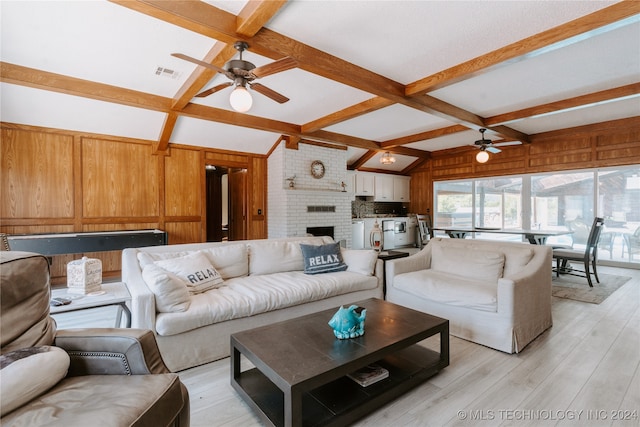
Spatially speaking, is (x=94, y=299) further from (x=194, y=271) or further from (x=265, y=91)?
(x=265, y=91)

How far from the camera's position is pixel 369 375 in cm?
186

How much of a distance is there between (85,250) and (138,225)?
1.23m

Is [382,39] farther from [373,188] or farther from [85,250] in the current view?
[373,188]

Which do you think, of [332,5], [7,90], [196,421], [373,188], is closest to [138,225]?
[7,90]

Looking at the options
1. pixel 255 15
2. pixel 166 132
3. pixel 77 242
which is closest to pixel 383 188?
pixel 166 132

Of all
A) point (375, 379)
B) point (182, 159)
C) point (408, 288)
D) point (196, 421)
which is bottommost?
point (196, 421)

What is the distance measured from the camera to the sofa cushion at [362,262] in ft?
11.0

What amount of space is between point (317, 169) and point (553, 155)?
5202 mm

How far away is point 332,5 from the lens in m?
2.29

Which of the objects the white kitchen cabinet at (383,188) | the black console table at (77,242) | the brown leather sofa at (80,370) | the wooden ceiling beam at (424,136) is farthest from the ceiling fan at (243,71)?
the white kitchen cabinet at (383,188)

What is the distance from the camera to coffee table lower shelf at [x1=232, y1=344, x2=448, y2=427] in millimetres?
1571

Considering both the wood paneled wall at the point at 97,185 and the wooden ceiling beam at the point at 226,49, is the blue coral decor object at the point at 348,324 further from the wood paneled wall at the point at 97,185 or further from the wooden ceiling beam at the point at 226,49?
the wood paneled wall at the point at 97,185

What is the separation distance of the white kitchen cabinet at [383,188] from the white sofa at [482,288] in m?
5.07

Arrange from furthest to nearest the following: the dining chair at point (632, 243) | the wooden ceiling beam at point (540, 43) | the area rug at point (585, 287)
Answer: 1. the dining chair at point (632, 243)
2. the area rug at point (585, 287)
3. the wooden ceiling beam at point (540, 43)
